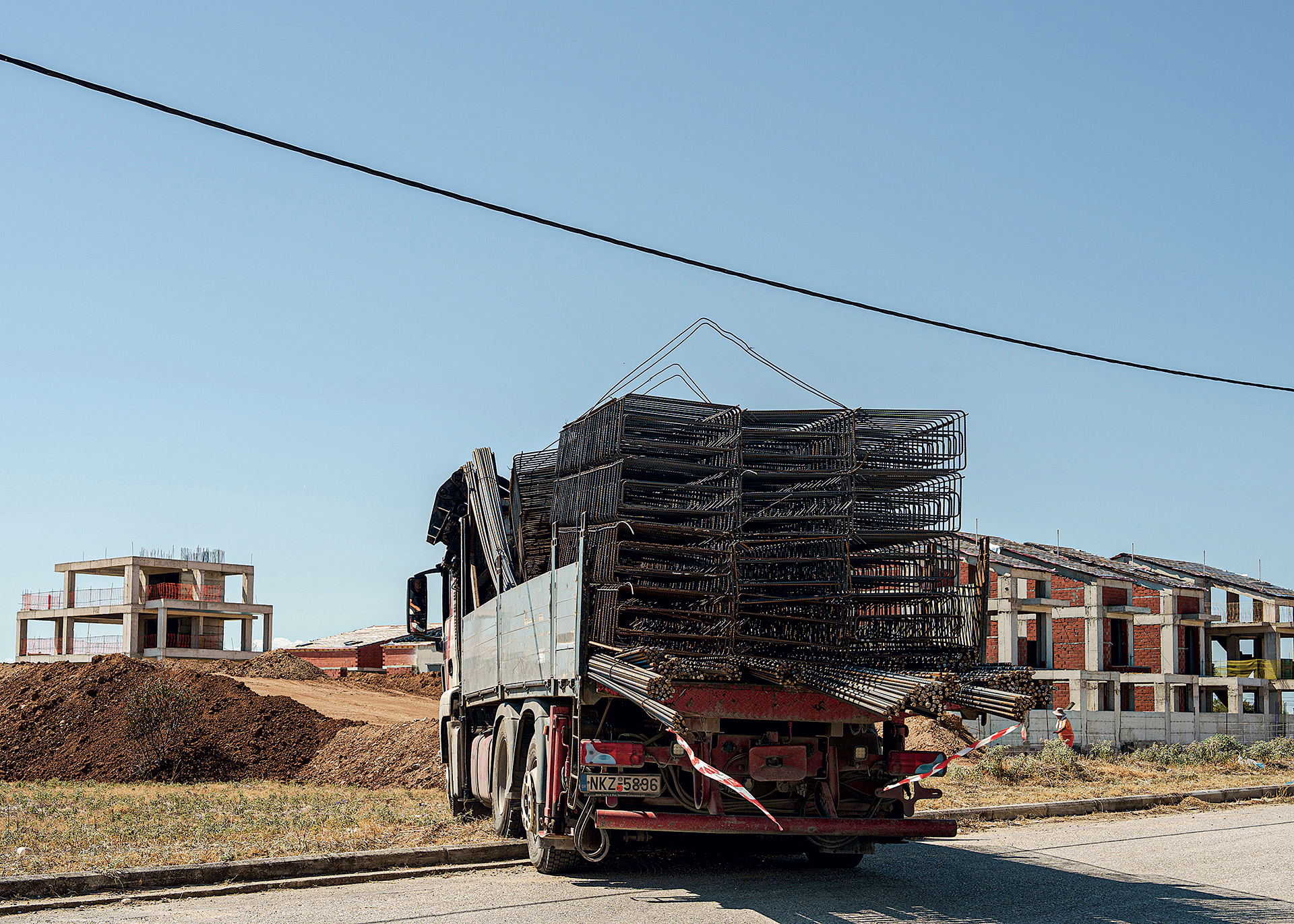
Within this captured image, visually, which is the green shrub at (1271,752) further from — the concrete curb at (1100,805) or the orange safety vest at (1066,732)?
the orange safety vest at (1066,732)

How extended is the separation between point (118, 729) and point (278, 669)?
29988mm

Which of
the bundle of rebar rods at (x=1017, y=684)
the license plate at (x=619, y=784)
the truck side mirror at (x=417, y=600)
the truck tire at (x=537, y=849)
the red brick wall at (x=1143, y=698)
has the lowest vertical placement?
the red brick wall at (x=1143, y=698)

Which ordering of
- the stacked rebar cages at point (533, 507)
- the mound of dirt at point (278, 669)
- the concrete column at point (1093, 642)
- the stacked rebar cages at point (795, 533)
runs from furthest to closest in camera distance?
the mound of dirt at point (278, 669), the concrete column at point (1093, 642), the stacked rebar cages at point (533, 507), the stacked rebar cages at point (795, 533)

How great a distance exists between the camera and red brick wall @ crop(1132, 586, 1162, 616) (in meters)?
54.1

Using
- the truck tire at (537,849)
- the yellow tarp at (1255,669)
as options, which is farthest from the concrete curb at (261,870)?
the yellow tarp at (1255,669)

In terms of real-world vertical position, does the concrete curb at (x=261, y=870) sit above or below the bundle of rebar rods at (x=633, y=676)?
below

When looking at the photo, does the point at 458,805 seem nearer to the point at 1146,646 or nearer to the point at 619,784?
the point at 619,784

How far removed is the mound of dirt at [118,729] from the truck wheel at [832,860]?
617 inches

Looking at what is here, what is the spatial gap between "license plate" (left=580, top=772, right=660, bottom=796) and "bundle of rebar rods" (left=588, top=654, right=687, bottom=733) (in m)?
0.72

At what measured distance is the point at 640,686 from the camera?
8695 millimetres

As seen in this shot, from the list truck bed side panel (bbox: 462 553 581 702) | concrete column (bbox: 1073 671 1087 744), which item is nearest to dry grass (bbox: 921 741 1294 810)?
truck bed side panel (bbox: 462 553 581 702)

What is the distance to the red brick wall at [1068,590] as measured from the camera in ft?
159

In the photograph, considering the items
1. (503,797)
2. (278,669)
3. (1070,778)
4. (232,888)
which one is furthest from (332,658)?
(232,888)

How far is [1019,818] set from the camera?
16.1 meters
